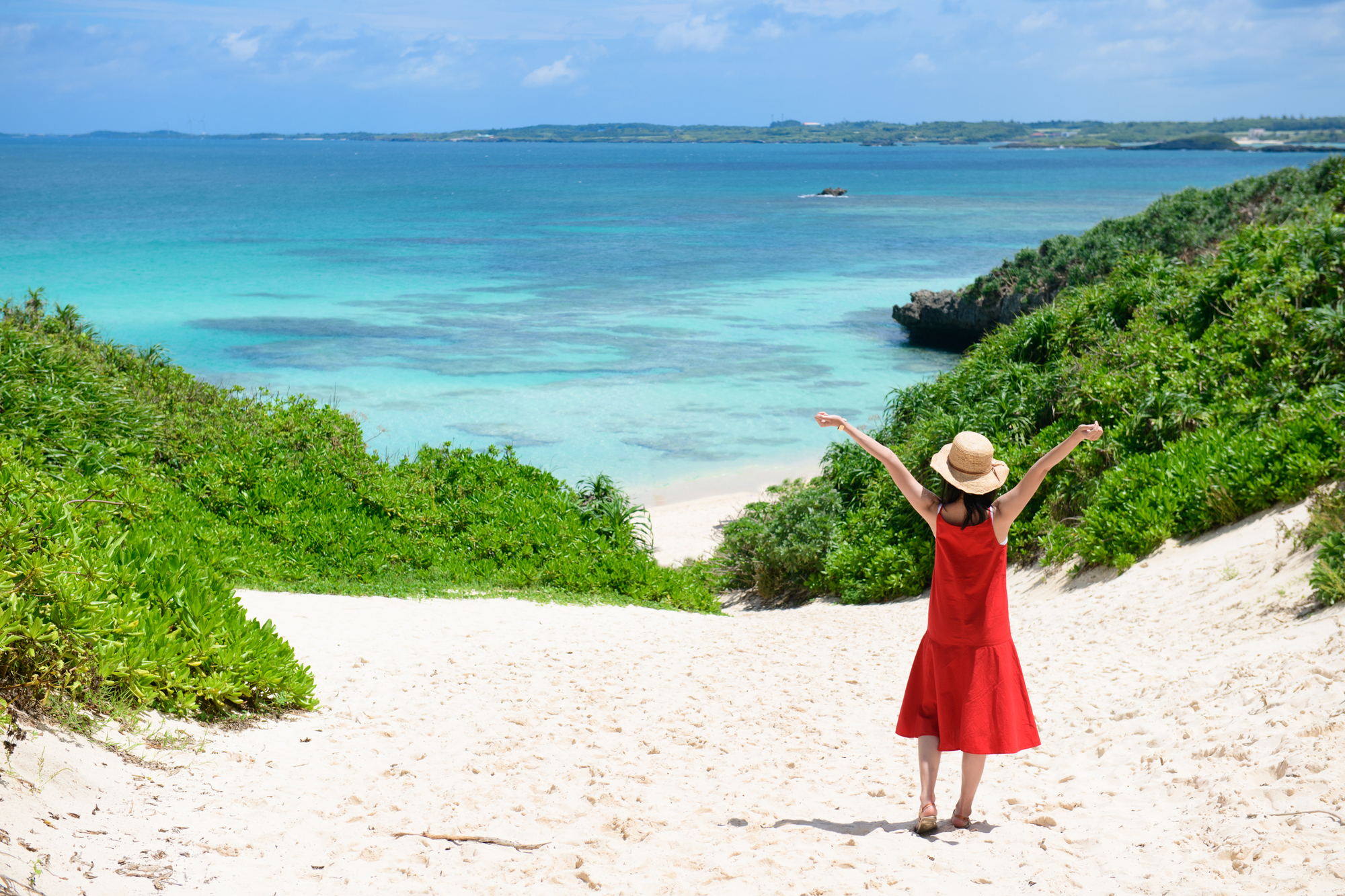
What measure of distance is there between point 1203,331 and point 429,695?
1064cm

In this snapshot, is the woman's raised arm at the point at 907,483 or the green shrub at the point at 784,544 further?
the green shrub at the point at 784,544

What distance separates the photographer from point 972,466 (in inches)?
154

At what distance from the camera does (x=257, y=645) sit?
5453 mm

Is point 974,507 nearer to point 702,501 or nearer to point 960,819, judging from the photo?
point 960,819

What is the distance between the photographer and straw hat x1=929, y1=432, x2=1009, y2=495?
386cm

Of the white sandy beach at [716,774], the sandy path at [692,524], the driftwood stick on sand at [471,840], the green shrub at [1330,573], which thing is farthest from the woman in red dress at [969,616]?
the sandy path at [692,524]

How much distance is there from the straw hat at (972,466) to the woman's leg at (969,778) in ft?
3.89

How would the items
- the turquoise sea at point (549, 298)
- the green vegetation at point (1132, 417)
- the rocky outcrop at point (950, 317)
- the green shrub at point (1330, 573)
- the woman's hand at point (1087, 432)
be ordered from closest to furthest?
the woman's hand at point (1087, 432), the green shrub at point (1330, 573), the green vegetation at point (1132, 417), the turquoise sea at point (549, 298), the rocky outcrop at point (950, 317)

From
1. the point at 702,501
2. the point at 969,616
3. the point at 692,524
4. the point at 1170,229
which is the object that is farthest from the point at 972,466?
the point at 1170,229

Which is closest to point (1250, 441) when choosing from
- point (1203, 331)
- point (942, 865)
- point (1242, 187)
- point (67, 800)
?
point (1203, 331)

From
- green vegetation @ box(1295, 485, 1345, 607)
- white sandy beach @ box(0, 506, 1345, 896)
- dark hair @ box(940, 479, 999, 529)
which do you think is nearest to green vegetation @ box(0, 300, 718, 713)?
white sandy beach @ box(0, 506, 1345, 896)

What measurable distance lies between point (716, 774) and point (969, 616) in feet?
6.48

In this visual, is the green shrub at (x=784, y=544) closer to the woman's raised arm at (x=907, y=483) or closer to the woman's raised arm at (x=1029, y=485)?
the woman's raised arm at (x=907, y=483)

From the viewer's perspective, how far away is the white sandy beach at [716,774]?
379 centimetres
